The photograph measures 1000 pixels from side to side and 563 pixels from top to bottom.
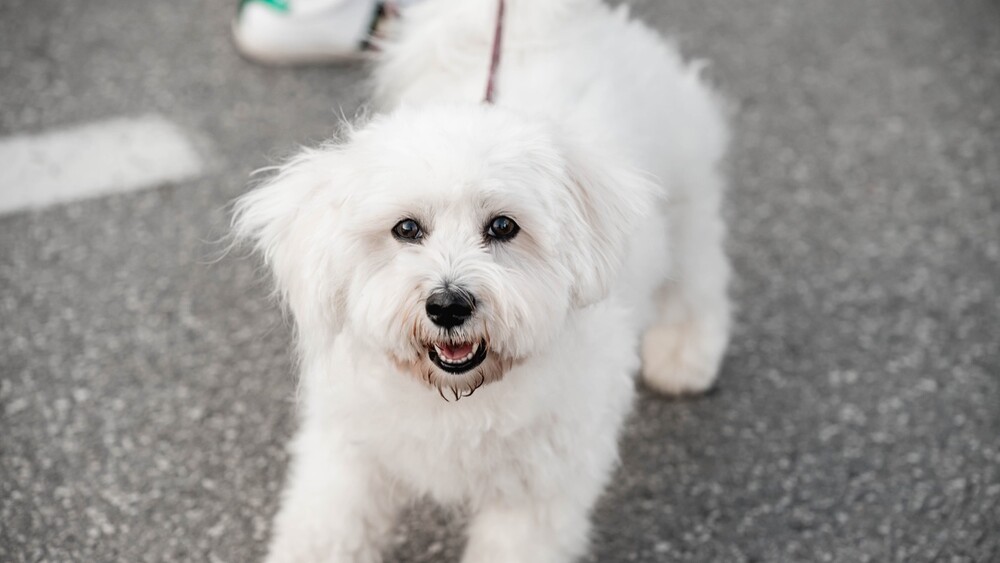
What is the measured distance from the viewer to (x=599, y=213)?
81.2 inches

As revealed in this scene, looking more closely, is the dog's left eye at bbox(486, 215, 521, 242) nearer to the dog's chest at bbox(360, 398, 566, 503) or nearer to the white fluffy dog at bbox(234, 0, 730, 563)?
the white fluffy dog at bbox(234, 0, 730, 563)

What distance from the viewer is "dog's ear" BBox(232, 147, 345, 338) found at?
195 cm

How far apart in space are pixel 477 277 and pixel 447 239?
0.39ft

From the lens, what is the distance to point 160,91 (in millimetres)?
4125

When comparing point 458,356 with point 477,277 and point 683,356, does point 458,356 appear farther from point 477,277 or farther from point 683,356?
point 683,356

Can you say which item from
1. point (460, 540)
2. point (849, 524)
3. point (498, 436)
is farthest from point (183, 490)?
point (849, 524)

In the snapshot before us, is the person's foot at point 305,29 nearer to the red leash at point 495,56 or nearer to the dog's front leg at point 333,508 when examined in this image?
the red leash at point 495,56

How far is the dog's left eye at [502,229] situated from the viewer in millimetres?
1971

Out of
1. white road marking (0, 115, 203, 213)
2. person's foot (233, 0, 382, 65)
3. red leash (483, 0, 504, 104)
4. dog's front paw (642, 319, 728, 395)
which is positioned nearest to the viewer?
red leash (483, 0, 504, 104)

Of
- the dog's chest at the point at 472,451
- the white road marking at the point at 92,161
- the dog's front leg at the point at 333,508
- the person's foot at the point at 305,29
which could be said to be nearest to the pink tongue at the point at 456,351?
the dog's chest at the point at 472,451

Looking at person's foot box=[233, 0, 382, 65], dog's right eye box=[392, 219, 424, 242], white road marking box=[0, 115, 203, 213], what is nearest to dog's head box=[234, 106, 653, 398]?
dog's right eye box=[392, 219, 424, 242]

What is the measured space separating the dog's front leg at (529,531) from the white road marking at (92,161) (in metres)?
2.04

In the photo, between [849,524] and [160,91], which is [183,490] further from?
[160,91]

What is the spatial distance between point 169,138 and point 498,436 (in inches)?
91.5
